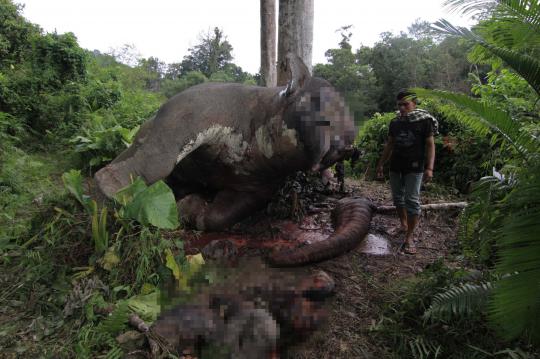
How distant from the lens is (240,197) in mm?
3920

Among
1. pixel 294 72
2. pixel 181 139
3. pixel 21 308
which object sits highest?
pixel 294 72

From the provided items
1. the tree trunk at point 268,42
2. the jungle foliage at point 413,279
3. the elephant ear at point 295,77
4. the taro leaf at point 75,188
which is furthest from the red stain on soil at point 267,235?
the tree trunk at point 268,42

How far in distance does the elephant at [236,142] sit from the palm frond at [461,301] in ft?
4.54

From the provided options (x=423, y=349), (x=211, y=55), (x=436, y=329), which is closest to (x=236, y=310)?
(x=423, y=349)

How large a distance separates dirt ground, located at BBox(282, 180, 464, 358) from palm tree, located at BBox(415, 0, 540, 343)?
494 mm

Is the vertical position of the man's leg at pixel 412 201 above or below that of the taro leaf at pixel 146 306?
above

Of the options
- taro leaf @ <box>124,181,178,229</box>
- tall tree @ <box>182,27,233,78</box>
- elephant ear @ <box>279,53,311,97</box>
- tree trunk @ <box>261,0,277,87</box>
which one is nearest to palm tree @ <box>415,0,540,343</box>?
elephant ear @ <box>279,53,311,97</box>

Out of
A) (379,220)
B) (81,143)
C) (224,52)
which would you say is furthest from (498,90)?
(224,52)

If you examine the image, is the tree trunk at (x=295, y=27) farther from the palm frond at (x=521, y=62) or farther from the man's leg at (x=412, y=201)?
the palm frond at (x=521, y=62)

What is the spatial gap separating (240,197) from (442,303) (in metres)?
2.21

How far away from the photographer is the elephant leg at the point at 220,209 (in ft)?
12.6

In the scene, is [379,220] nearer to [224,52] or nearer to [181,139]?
[181,139]

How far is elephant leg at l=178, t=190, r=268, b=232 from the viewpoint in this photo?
3848mm

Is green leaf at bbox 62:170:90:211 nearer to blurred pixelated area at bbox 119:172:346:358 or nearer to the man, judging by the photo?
blurred pixelated area at bbox 119:172:346:358
